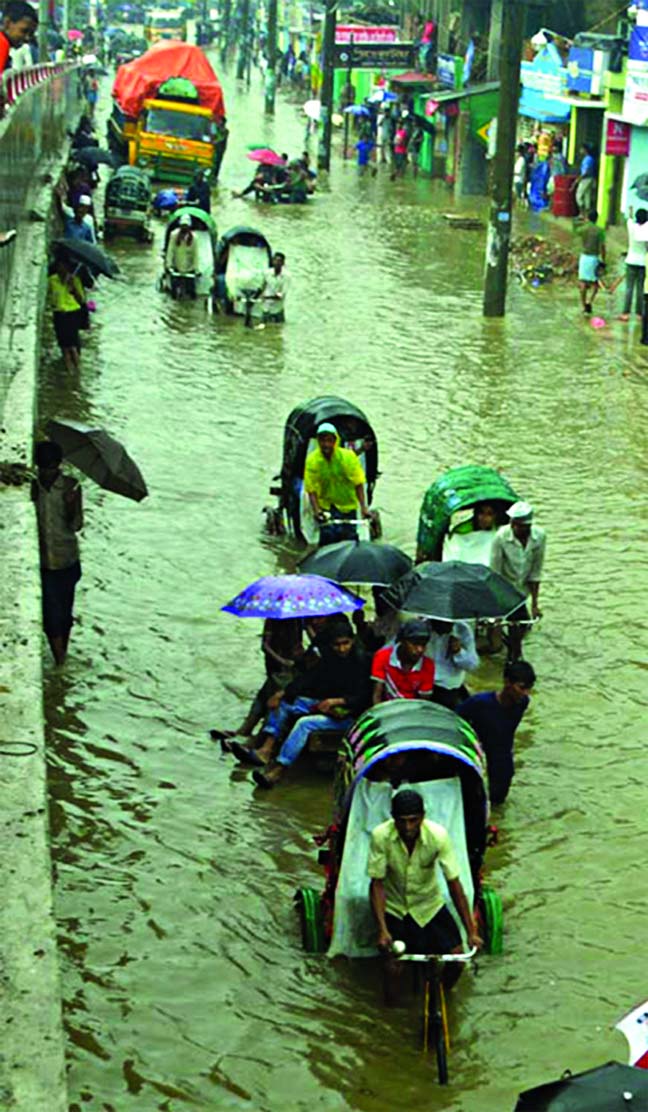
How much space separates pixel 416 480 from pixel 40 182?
12.2 m

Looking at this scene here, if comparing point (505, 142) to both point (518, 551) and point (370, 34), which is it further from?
point (370, 34)

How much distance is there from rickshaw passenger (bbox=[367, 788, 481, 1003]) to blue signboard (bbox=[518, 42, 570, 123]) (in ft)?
107

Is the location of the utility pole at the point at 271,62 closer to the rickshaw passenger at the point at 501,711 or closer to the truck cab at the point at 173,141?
the truck cab at the point at 173,141

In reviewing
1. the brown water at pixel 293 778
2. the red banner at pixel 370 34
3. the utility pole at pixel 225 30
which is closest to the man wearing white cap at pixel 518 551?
the brown water at pixel 293 778

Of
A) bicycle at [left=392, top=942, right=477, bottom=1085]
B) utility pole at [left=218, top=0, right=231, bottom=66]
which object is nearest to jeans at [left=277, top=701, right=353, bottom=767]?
bicycle at [left=392, top=942, right=477, bottom=1085]

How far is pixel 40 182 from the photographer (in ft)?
94.0

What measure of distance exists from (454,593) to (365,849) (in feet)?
9.22

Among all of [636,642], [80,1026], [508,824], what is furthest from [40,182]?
[80,1026]

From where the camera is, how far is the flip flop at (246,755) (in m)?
11.4

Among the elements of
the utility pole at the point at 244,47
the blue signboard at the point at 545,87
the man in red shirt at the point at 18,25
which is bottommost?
the utility pole at the point at 244,47

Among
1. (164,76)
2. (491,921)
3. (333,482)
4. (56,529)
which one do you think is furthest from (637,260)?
(164,76)

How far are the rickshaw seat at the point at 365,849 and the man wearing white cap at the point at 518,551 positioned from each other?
12.7 ft

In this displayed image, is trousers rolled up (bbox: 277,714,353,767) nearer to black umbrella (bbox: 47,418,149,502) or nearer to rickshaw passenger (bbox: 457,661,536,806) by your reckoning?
rickshaw passenger (bbox: 457,661,536,806)

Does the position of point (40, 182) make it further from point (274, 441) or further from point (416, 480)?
point (416, 480)
